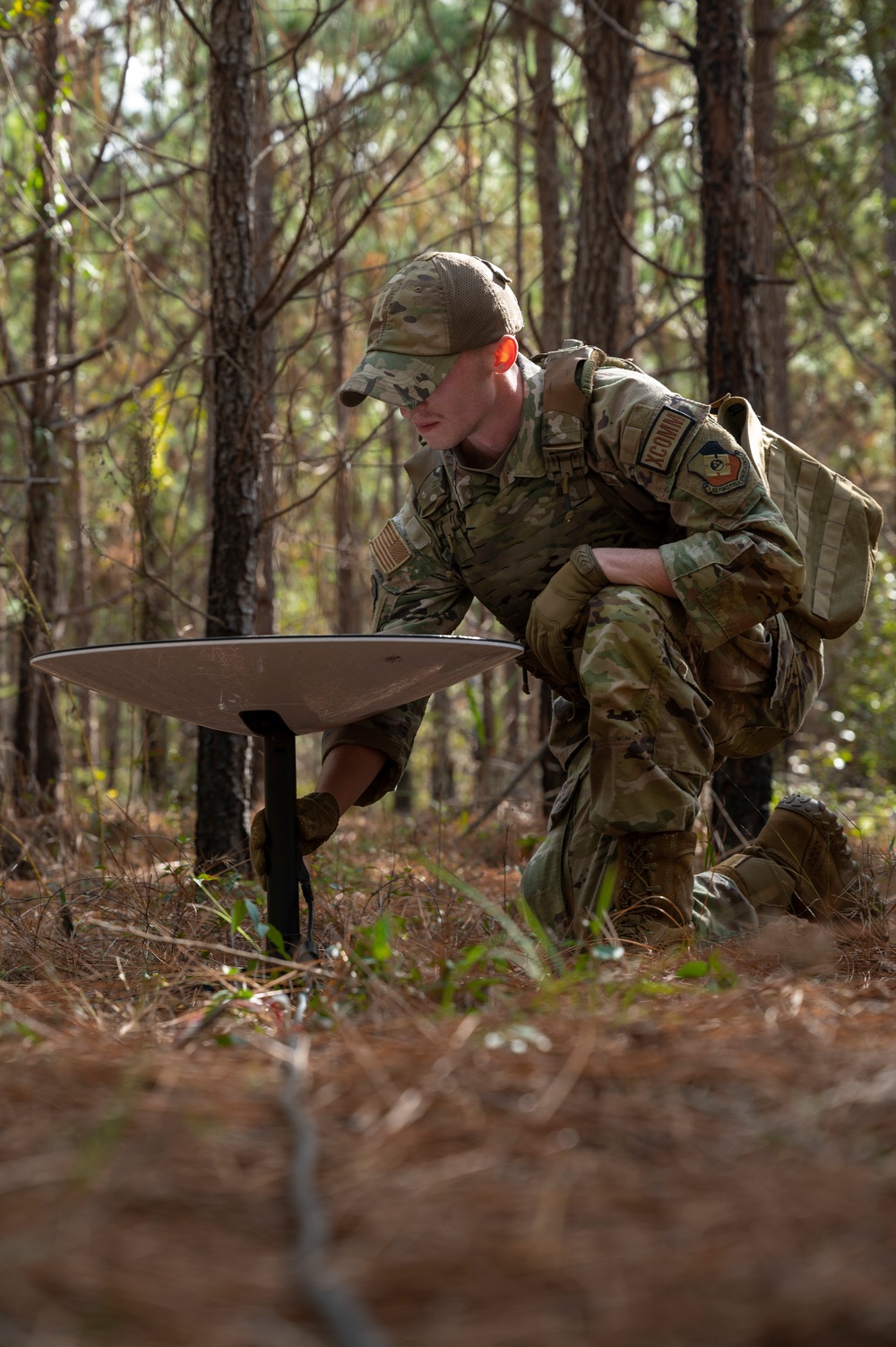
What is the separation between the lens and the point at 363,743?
273cm

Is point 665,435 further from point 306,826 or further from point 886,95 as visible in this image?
point 886,95

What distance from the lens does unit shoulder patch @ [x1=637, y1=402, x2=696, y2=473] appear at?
2535 millimetres

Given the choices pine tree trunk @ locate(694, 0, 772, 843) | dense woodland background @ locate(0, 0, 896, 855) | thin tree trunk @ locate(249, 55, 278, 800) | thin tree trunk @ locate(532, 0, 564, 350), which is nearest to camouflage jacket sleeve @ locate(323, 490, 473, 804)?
dense woodland background @ locate(0, 0, 896, 855)

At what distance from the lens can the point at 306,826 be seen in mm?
2543

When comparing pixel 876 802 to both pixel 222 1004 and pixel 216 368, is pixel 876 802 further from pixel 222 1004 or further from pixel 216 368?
pixel 222 1004

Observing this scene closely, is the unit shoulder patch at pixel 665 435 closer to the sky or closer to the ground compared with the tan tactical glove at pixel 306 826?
closer to the sky

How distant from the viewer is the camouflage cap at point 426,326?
259 centimetres

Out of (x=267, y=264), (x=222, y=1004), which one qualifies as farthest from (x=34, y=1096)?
(x=267, y=264)

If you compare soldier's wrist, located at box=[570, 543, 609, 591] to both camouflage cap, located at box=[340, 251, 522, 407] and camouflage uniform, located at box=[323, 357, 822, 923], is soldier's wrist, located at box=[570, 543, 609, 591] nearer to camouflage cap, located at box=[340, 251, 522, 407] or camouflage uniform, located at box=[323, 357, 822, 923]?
camouflage uniform, located at box=[323, 357, 822, 923]

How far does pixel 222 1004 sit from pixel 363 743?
113 cm

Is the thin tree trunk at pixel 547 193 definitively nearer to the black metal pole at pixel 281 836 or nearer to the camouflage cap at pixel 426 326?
the camouflage cap at pixel 426 326

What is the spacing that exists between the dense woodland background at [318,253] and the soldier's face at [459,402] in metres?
1.01

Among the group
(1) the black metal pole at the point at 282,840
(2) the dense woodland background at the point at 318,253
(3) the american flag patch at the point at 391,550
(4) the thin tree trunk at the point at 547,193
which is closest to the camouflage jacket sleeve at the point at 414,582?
(3) the american flag patch at the point at 391,550

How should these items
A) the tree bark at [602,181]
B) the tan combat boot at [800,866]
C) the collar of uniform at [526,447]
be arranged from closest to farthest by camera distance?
the collar of uniform at [526,447], the tan combat boot at [800,866], the tree bark at [602,181]
